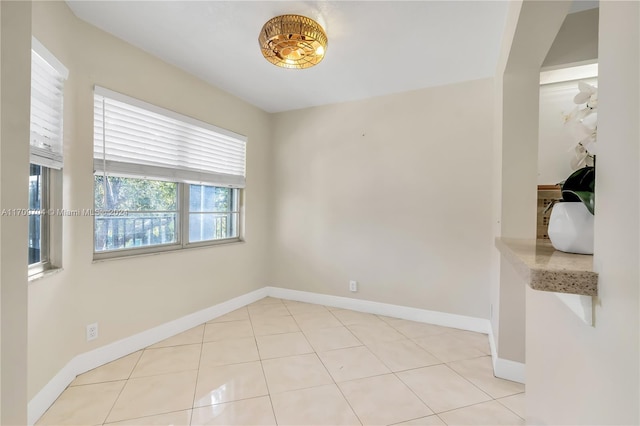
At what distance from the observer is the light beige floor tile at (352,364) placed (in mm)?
1984

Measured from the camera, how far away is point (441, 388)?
1.84m

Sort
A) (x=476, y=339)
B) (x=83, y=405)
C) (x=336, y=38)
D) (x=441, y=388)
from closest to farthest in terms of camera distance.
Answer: (x=83, y=405)
(x=441, y=388)
(x=336, y=38)
(x=476, y=339)

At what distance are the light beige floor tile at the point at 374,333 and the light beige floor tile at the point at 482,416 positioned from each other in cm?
91

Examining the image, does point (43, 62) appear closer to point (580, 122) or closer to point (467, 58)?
point (580, 122)

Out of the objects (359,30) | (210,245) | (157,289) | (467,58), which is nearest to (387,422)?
(157,289)

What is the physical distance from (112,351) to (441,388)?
2440mm

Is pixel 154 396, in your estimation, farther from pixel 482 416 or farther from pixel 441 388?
pixel 482 416

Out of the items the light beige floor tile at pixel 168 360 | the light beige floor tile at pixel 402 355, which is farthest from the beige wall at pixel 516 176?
the light beige floor tile at pixel 168 360

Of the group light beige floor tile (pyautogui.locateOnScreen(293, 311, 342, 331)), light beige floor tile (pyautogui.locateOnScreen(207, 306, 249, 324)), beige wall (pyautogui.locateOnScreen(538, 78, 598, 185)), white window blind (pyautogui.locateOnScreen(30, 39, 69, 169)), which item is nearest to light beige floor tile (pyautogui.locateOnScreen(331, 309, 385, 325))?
light beige floor tile (pyautogui.locateOnScreen(293, 311, 342, 331))

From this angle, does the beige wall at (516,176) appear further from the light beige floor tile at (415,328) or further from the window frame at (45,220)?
the window frame at (45,220)

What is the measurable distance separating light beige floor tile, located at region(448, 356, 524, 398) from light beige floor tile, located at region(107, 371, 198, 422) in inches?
74.7

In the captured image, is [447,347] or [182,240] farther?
[182,240]

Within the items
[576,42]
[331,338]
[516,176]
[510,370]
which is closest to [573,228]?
[516,176]

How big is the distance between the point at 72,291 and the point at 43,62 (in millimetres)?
1449
